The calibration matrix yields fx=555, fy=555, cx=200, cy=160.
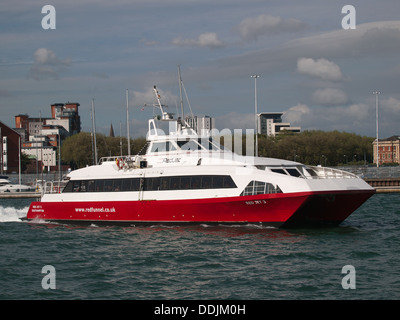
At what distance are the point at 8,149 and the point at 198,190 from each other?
102 metres

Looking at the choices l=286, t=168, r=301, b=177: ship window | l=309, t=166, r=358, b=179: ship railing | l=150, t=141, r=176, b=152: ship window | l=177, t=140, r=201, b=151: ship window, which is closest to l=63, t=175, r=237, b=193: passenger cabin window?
l=150, t=141, r=176, b=152: ship window

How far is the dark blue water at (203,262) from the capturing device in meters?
15.5

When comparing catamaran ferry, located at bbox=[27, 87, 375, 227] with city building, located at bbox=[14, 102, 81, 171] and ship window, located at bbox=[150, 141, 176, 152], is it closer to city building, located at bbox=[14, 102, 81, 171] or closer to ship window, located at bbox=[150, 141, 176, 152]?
ship window, located at bbox=[150, 141, 176, 152]

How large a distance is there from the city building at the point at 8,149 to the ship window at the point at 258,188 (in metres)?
101

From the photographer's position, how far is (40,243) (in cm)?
2411

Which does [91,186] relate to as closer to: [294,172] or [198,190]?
[198,190]

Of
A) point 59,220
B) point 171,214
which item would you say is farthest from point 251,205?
point 59,220

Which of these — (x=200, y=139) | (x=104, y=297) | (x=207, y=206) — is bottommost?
(x=104, y=297)

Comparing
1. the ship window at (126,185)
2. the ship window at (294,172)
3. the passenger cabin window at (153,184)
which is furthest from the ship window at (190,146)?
the ship window at (294,172)

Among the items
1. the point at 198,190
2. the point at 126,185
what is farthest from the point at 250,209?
the point at 126,185

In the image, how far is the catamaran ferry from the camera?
23609mm

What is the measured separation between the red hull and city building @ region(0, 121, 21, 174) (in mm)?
95920
